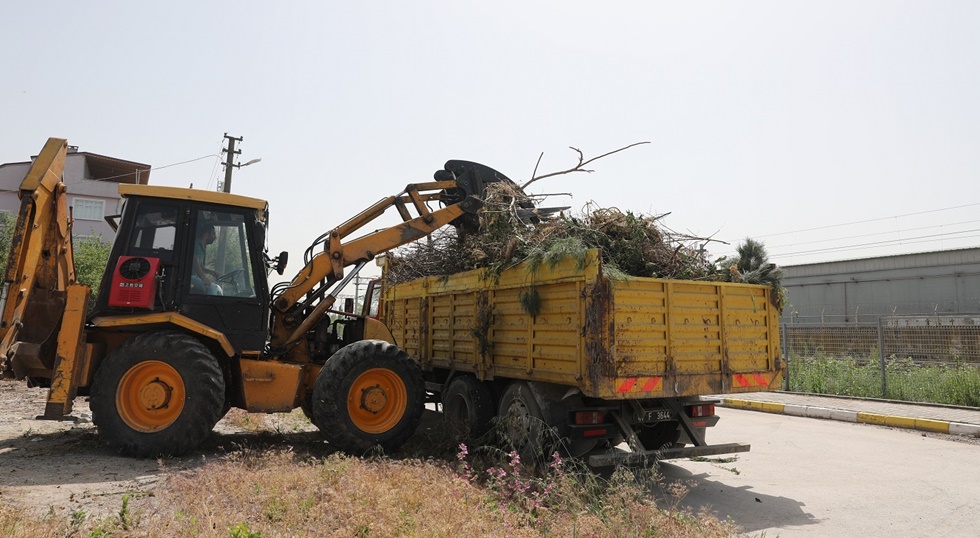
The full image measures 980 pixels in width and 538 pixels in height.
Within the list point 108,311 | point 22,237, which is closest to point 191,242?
point 108,311

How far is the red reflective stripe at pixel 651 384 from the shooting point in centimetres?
598

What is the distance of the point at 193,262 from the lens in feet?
23.0

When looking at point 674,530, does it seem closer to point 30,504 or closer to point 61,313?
point 30,504

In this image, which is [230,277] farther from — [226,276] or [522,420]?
[522,420]

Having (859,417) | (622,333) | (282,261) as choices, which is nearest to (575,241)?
(622,333)

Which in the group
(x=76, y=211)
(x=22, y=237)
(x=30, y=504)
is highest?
(x=76, y=211)

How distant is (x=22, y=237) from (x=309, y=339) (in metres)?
3.19

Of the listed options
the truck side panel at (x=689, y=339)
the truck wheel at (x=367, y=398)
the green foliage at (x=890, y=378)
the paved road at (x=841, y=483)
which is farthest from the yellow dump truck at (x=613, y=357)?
the green foliage at (x=890, y=378)

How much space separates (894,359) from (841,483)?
7.71 metres

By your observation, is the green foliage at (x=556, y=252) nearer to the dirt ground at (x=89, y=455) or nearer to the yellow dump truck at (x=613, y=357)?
the yellow dump truck at (x=613, y=357)

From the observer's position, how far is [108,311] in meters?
6.71

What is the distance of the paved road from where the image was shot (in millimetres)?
5352

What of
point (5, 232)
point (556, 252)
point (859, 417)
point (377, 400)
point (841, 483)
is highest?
point (5, 232)

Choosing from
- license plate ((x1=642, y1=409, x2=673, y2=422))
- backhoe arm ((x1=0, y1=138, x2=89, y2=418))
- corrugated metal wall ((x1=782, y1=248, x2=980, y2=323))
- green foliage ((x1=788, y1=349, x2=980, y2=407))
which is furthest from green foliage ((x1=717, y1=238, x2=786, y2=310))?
corrugated metal wall ((x1=782, y1=248, x2=980, y2=323))
